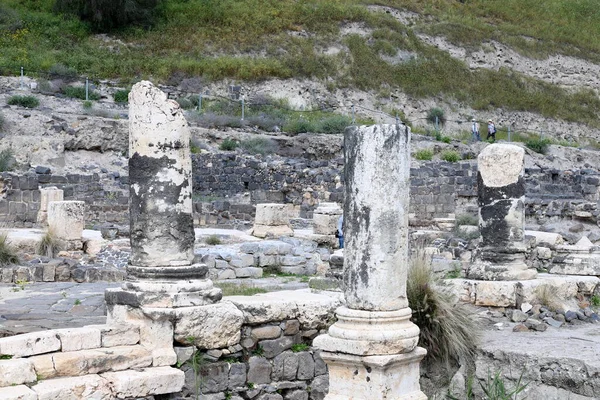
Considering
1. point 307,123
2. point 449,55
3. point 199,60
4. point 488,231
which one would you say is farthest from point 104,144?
point 449,55

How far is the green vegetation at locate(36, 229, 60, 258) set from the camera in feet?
49.8

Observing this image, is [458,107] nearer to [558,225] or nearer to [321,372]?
[558,225]

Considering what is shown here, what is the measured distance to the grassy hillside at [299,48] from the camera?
130 ft

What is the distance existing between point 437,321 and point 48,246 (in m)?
9.18

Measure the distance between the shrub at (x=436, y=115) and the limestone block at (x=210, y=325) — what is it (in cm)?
3517

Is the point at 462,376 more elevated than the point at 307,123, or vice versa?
the point at 307,123

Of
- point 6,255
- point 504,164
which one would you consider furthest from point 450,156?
point 6,255

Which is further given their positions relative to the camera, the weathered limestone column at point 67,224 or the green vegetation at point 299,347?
the weathered limestone column at point 67,224

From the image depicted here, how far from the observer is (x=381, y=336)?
6430mm

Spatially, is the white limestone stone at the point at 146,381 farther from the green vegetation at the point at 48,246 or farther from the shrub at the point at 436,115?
the shrub at the point at 436,115

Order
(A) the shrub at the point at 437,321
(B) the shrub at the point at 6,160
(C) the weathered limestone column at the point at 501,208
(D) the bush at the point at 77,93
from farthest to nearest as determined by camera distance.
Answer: (D) the bush at the point at 77,93 → (B) the shrub at the point at 6,160 → (C) the weathered limestone column at the point at 501,208 → (A) the shrub at the point at 437,321

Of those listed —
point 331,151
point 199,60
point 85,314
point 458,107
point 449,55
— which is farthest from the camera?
point 449,55

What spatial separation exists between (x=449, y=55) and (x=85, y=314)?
139ft

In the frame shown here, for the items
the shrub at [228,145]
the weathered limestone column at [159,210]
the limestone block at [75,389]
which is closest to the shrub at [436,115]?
the shrub at [228,145]
